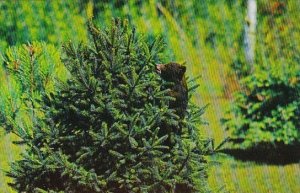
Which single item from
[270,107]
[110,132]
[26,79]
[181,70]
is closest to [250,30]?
[270,107]

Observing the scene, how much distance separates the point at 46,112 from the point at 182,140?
3.35 ft

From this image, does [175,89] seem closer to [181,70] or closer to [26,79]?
[181,70]

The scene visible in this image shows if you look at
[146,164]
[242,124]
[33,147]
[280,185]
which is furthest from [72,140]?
[242,124]

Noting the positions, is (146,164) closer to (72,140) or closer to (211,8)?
(72,140)

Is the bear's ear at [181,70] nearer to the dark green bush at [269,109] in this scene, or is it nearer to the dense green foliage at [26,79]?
the dense green foliage at [26,79]

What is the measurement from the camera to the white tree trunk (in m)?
12.9

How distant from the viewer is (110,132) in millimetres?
4098

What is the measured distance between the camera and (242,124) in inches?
363

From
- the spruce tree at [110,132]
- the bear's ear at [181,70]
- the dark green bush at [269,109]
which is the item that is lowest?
the spruce tree at [110,132]

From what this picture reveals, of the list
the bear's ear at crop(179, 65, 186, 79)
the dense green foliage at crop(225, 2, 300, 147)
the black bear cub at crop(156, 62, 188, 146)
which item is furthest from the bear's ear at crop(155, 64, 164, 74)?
the dense green foliage at crop(225, 2, 300, 147)

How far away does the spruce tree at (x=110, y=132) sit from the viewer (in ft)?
13.3

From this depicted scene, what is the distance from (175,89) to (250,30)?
924 centimetres

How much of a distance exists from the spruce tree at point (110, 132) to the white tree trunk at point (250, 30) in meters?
8.75

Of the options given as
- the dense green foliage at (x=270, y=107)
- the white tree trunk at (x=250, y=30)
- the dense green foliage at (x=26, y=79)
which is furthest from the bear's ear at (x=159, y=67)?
the white tree trunk at (x=250, y=30)
